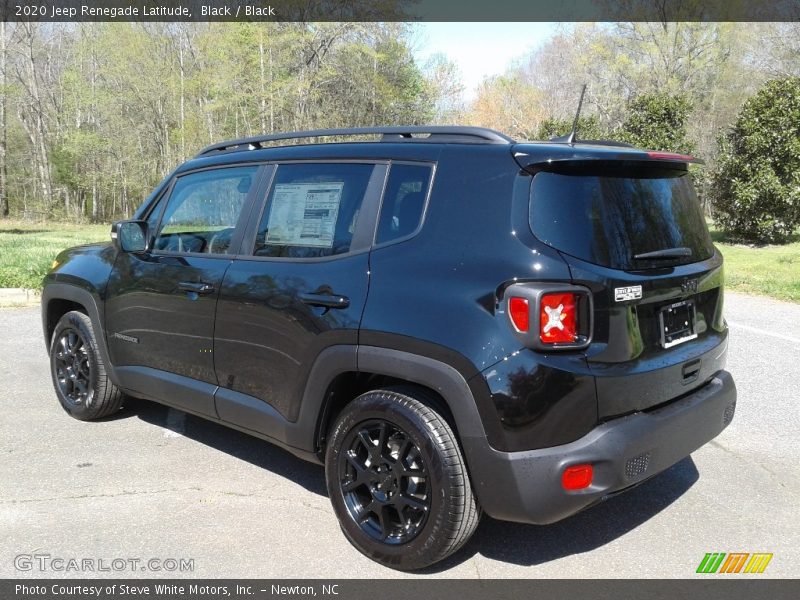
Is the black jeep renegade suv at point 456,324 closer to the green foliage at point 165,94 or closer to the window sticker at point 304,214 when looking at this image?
the window sticker at point 304,214

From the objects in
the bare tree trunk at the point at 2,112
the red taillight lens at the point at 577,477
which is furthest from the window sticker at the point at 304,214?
the bare tree trunk at the point at 2,112

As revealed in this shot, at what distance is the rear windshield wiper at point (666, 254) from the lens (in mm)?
2980

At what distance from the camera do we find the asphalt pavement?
3.12 m

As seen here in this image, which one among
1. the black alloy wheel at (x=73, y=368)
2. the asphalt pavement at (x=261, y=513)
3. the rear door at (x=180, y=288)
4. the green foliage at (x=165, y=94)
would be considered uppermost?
the green foliage at (x=165, y=94)

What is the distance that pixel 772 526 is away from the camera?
3438 mm

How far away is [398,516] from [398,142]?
1.74m

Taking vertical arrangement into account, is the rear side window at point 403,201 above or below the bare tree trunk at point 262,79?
below

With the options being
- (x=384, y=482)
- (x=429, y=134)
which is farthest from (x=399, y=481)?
(x=429, y=134)

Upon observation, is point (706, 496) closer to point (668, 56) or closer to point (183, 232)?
point (183, 232)

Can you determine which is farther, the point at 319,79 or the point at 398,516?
the point at 319,79

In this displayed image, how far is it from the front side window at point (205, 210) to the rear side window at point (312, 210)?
28 cm

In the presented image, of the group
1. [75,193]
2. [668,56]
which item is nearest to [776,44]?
[668,56]

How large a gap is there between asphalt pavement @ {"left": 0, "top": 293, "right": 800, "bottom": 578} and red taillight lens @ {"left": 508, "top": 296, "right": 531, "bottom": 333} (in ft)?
3.81

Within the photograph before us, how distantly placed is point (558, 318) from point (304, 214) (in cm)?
149
